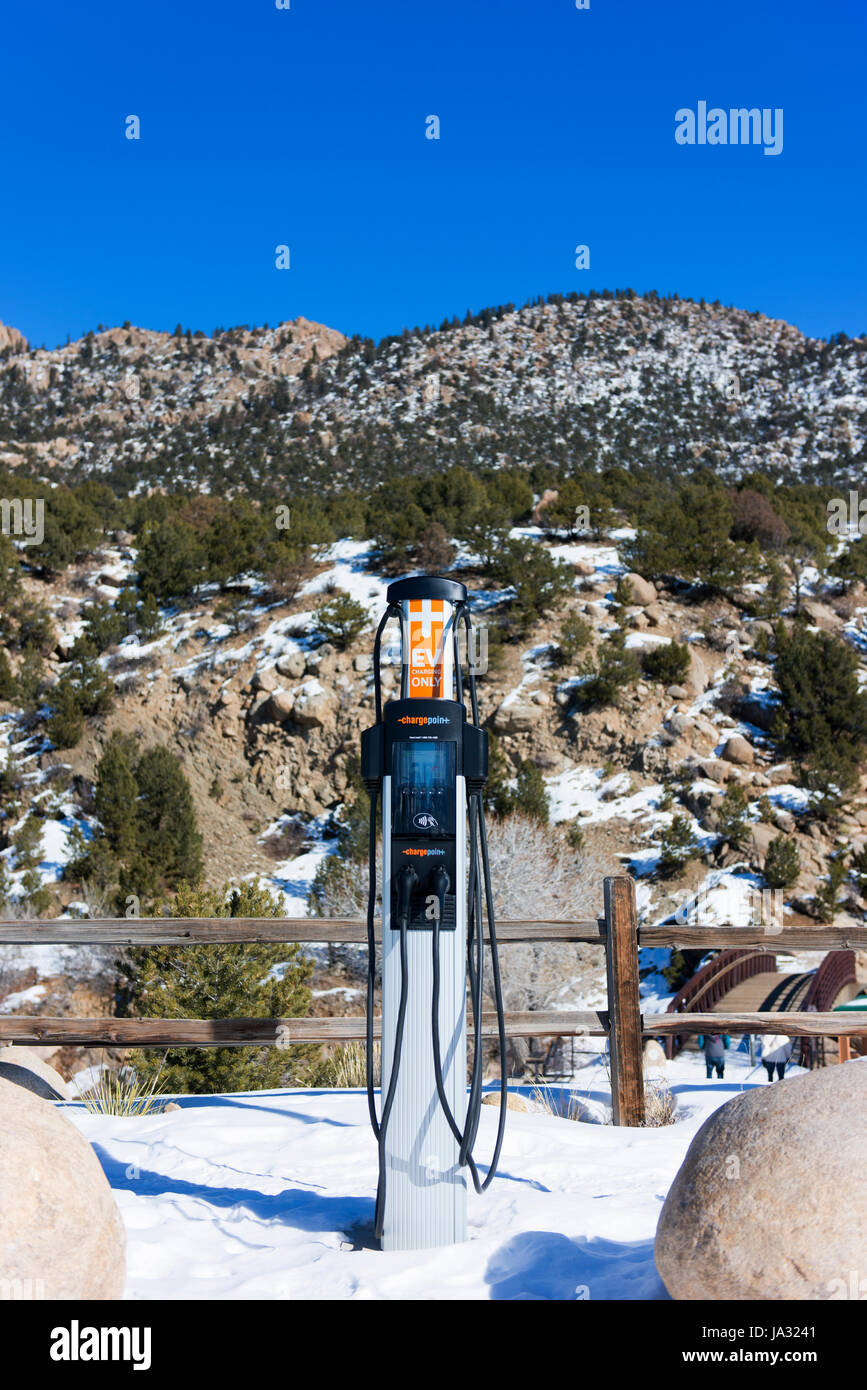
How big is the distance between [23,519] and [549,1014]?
23.1 meters

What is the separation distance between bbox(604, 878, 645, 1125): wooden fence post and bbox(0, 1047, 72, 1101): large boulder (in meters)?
2.92

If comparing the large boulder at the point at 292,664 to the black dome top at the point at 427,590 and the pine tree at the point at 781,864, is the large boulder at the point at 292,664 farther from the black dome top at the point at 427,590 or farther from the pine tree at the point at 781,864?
the black dome top at the point at 427,590

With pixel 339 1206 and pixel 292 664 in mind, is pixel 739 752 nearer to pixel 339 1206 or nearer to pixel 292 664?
pixel 292 664

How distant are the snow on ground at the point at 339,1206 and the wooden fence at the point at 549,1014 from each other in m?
0.42

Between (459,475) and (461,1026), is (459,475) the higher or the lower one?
the higher one

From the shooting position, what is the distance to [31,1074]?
4113 mm

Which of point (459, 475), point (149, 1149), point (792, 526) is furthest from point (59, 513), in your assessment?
point (149, 1149)

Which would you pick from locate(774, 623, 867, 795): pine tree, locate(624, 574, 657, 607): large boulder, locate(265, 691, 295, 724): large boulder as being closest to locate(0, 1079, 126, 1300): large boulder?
locate(774, 623, 867, 795): pine tree

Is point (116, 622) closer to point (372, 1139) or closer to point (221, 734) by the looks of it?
point (221, 734)

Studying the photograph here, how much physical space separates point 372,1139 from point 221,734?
16446 millimetres

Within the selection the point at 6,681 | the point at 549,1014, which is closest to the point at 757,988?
the point at 549,1014

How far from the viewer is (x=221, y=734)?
20.5 meters

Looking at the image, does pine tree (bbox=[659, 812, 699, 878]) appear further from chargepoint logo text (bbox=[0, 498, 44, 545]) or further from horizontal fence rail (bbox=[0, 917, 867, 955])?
chargepoint logo text (bbox=[0, 498, 44, 545])

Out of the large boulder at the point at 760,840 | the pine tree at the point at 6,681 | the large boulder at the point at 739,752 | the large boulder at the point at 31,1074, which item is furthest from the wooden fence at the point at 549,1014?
the pine tree at the point at 6,681
